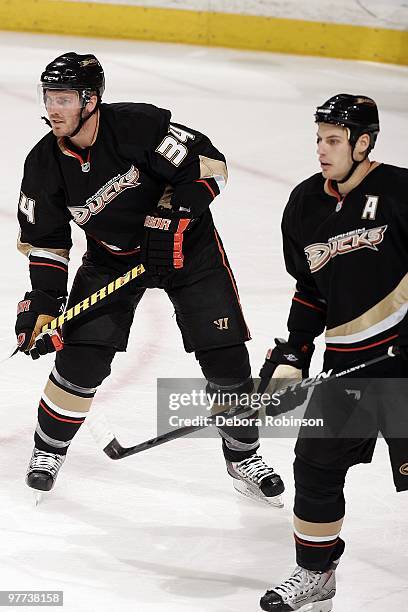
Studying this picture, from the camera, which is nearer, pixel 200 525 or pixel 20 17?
pixel 200 525

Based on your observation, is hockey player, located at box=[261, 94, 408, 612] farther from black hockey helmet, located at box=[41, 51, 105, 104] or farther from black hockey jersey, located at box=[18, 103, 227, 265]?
black hockey helmet, located at box=[41, 51, 105, 104]

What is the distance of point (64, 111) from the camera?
8.57 feet

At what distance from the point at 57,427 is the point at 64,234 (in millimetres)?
502

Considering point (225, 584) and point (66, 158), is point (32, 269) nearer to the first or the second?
point (66, 158)

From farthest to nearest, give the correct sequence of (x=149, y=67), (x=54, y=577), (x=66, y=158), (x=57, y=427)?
(x=149, y=67), (x=57, y=427), (x=66, y=158), (x=54, y=577)

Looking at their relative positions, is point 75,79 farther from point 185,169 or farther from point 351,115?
point 351,115

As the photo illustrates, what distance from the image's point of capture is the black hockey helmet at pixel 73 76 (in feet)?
8.56

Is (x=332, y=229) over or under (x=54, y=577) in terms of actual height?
over

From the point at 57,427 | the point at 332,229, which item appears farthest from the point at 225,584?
the point at 332,229

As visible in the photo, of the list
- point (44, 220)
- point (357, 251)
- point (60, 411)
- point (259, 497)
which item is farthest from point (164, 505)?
point (357, 251)

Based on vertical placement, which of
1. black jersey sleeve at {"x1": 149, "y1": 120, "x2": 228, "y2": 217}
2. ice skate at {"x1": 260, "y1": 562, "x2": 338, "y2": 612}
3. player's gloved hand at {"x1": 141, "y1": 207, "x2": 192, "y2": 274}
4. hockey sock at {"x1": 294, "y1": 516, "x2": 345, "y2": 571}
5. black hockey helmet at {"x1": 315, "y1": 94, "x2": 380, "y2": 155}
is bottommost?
ice skate at {"x1": 260, "y1": 562, "x2": 338, "y2": 612}

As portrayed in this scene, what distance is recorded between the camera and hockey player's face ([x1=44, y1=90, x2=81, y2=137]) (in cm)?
261

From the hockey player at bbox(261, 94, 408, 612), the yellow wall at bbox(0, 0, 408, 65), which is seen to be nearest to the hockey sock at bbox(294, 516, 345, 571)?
the hockey player at bbox(261, 94, 408, 612)

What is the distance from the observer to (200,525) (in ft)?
9.24
